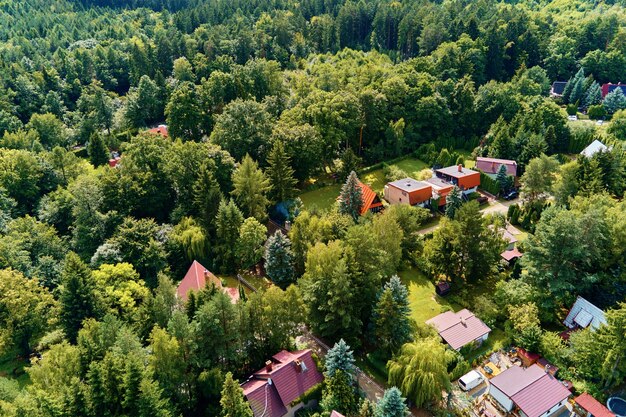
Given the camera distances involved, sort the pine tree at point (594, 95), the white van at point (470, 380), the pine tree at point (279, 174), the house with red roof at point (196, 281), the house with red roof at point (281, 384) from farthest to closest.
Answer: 1. the pine tree at point (594, 95)
2. the pine tree at point (279, 174)
3. the house with red roof at point (196, 281)
4. the white van at point (470, 380)
5. the house with red roof at point (281, 384)

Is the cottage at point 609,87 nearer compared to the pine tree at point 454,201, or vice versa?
the pine tree at point 454,201

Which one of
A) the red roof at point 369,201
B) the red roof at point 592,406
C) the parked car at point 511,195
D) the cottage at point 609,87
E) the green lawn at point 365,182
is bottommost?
the green lawn at point 365,182

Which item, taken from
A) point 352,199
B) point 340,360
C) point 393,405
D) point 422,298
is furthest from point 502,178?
point 393,405

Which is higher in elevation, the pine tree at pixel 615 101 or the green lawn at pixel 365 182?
the pine tree at pixel 615 101

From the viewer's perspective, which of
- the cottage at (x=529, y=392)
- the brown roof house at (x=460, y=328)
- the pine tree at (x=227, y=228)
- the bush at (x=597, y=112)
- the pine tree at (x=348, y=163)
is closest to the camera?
the cottage at (x=529, y=392)

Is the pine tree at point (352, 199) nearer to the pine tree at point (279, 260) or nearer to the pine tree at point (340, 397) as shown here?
the pine tree at point (279, 260)

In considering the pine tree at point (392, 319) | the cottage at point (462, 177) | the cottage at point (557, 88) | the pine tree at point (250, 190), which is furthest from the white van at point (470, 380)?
the cottage at point (557, 88)

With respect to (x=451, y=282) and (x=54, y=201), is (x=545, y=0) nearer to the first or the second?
(x=451, y=282)

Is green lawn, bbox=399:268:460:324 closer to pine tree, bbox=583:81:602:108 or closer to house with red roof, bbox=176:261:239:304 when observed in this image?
house with red roof, bbox=176:261:239:304
